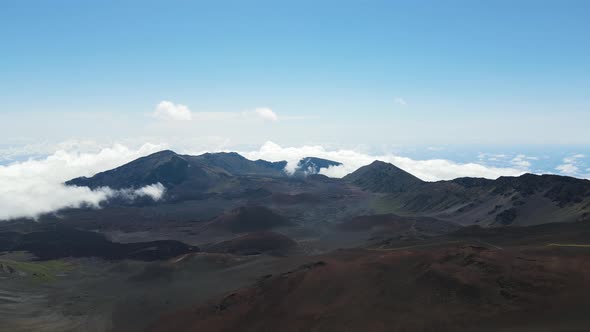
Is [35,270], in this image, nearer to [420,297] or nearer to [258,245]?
[258,245]

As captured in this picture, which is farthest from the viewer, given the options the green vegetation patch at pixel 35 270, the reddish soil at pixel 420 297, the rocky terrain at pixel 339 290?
the green vegetation patch at pixel 35 270

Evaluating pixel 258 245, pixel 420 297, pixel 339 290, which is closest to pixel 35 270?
pixel 258 245

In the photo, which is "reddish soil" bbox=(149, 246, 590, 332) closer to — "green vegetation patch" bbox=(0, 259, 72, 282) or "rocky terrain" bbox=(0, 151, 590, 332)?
"rocky terrain" bbox=(0, 151, 590, 332)

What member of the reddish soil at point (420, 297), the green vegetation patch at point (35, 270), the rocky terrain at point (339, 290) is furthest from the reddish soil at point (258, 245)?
the reddish soil at point (420, 297)

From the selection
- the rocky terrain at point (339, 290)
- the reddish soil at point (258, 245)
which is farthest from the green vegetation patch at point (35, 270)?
the reddish soil at point (258, 245)

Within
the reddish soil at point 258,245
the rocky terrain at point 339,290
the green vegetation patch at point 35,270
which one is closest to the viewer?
the rocky terrain at point 339,290

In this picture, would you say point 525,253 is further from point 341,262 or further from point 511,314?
point 341,262

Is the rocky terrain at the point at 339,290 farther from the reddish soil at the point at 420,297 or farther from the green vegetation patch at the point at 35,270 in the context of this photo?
the green vegetation patch at the point at 35,270

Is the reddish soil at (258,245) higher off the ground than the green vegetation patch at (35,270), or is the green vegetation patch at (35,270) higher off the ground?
the reddish soil at (258,245)

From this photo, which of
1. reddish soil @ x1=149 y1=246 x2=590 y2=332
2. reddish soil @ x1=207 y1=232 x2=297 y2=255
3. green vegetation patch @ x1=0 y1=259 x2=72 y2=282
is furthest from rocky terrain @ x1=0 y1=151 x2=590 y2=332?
reddish soil @ x1=207 y1=232 x2=297 y2=255

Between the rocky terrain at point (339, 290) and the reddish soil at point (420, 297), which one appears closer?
the reddish soil at point (420, 297)

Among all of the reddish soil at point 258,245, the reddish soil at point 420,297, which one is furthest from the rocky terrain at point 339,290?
the reddish soil at point 258,245

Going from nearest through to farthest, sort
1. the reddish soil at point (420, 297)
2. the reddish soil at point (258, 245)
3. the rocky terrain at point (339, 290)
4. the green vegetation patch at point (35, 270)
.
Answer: the reddish soil at point (420, 297), the rocky terrain at point (339, 290), the green vegetation patch at point (35, 270), the reddish soil at point (258, 245)
